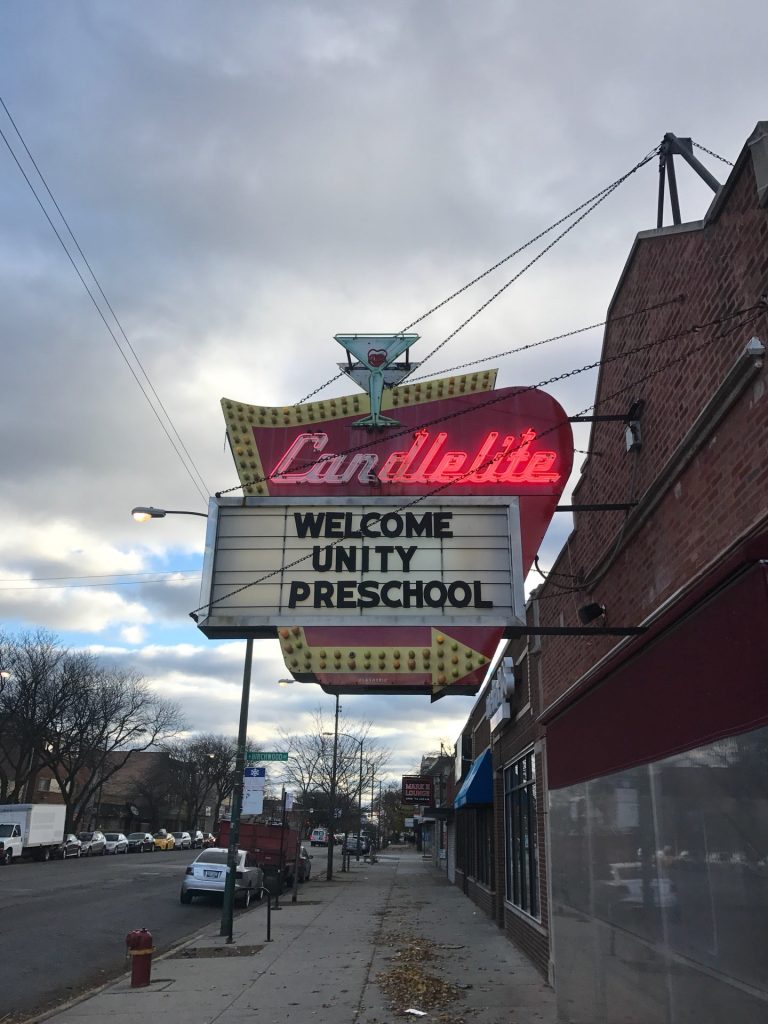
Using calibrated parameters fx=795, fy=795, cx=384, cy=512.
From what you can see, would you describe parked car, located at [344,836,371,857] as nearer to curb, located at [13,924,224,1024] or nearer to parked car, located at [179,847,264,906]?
parked car, located at [179,847,264,906]

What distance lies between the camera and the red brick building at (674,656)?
4.37 meters

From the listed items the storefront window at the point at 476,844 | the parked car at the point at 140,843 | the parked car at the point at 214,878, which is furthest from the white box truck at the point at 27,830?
the storefront window at the point at 476,844

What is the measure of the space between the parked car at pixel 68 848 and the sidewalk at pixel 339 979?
96.3ft

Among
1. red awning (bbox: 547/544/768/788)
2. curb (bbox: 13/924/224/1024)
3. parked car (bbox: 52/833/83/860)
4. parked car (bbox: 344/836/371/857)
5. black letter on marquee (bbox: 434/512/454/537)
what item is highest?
black letter on marquee (bbox: 434/512/454/537)

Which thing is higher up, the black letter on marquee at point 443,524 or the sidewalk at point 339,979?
the black letter on marquee at point 443,524

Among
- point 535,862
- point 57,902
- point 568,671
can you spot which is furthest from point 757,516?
point 57,902

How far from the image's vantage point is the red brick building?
437 centimetres

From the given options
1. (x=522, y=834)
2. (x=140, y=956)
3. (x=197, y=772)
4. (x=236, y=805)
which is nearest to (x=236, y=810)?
(x=236, y=805)

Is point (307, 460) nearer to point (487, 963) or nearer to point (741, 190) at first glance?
point (741, 190)

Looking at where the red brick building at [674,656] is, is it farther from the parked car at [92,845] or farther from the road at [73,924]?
the parked car at [92,845]

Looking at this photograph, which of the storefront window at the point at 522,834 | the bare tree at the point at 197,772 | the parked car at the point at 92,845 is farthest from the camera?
the bare tree at the point at 197,772

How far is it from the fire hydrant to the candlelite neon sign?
632 centimetres

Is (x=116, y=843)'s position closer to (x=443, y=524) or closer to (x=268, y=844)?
(x=268, y=844)

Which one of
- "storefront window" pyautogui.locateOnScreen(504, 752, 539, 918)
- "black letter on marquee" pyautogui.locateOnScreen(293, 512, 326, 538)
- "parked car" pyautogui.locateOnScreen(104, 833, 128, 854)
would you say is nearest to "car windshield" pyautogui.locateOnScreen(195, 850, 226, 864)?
"storefront window" pyautogui.locateOnScreen(504, 752, 539, 918)
